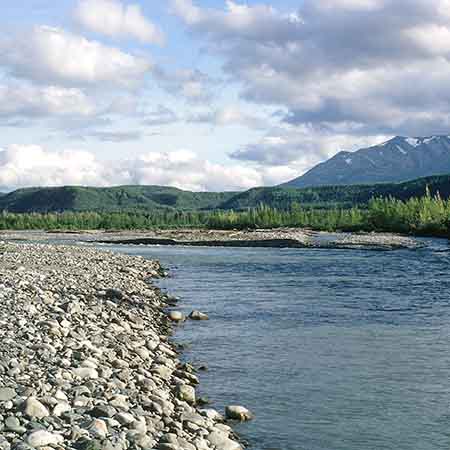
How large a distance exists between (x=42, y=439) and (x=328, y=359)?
32.9ft

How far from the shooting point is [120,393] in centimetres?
1180

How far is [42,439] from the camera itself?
8.48m

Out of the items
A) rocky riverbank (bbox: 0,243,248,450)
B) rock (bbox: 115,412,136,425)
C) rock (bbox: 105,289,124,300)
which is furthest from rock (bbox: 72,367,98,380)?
rock (bbox: 105,289,124,300)

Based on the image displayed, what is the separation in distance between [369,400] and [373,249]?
5756cm

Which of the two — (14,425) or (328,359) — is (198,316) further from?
(14,425)

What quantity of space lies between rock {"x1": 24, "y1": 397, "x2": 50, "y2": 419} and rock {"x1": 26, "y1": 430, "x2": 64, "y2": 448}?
88cm

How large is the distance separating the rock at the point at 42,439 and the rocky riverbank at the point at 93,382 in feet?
0.04

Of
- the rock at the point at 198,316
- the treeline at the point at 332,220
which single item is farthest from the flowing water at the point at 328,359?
the treeline at the point at 332,220

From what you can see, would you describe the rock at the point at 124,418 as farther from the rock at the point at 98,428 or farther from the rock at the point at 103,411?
the rock at the point at 98,428

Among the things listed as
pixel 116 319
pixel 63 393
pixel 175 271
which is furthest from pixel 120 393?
pixel 175 271

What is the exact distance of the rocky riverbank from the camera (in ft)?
30.3

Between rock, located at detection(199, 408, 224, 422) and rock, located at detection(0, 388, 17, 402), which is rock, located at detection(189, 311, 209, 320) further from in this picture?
rock, located at detection(0, 388, 17, 402)

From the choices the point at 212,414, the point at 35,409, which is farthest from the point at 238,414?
the point at 35,409

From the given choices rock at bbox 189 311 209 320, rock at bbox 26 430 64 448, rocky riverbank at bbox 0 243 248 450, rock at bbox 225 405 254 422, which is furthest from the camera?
rock at bbox 189 311 209 320
